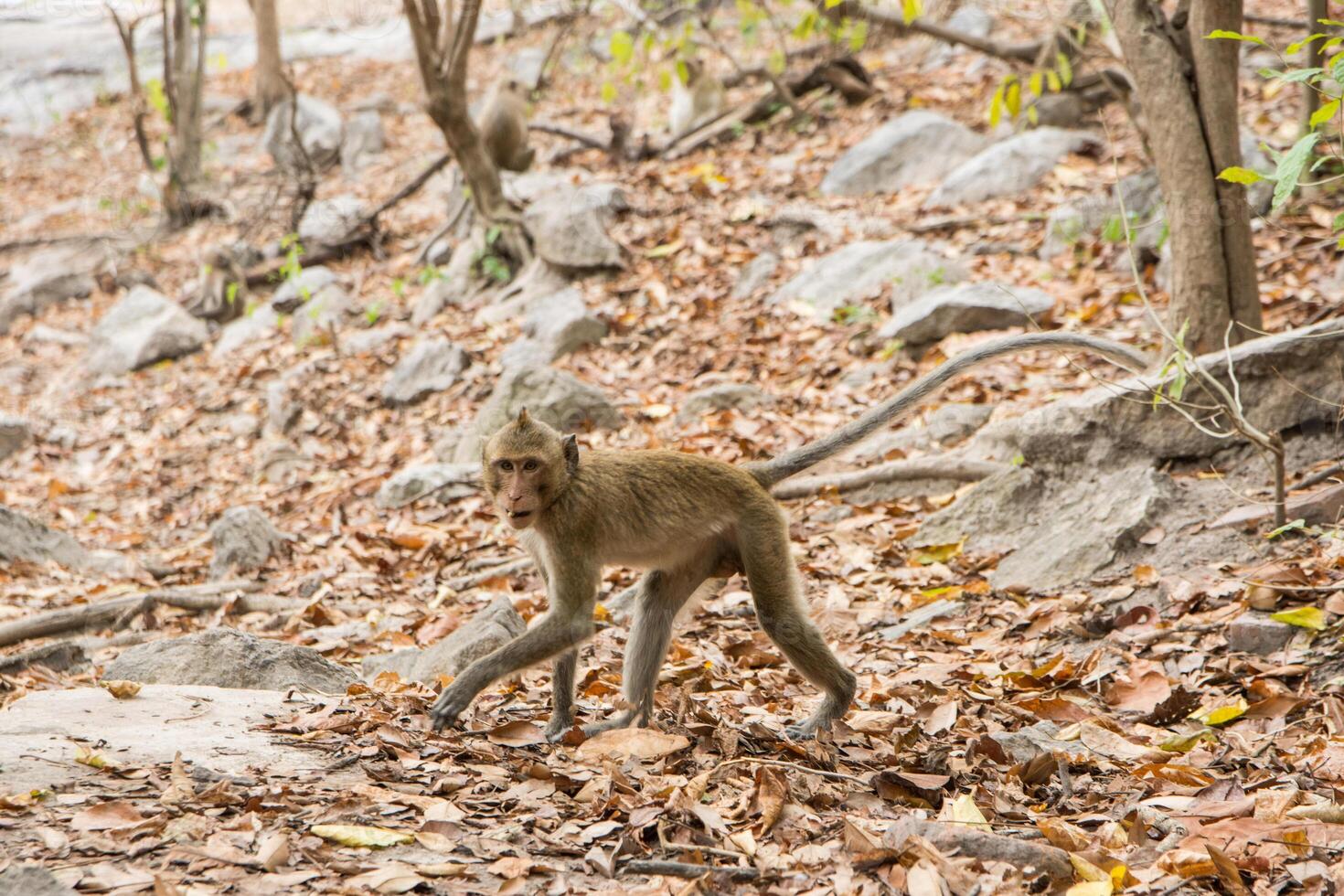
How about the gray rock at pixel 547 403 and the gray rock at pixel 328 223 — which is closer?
the gray rock at pixel 547 403

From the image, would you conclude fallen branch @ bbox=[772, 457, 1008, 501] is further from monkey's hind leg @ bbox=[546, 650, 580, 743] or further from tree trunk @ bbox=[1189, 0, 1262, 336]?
monkey's hind leg @ bbox=[546, 650, 580, 743]

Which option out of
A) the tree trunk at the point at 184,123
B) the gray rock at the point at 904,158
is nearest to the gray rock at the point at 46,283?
the tree trunk at the point at 184,123

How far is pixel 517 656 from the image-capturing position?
172 inches

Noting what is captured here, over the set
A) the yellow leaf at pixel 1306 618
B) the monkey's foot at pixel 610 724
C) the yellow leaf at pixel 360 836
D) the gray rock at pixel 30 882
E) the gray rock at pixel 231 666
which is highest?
the gray rock at pixel 30 882

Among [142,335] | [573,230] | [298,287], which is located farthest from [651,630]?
[142,335]

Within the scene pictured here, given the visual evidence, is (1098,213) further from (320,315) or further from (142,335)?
(142,335)

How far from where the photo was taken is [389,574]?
313 inches

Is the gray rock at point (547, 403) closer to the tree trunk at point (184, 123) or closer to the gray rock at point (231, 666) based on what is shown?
the gray rock at point (231, 666)

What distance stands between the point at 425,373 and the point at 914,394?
7.30m

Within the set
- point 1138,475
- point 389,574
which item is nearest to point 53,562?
point 389,574

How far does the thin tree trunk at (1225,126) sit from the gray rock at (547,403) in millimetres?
A: 4632

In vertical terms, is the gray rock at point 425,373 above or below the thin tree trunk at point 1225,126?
below

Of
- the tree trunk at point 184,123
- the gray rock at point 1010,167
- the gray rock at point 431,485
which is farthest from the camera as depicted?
the tree trunk at point 184,123

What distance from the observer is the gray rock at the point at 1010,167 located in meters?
11.9
